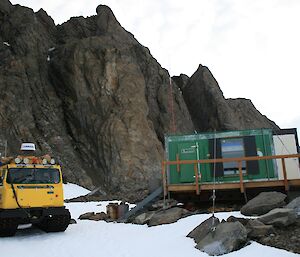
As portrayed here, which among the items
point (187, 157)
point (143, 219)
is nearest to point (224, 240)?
point (143, 219)

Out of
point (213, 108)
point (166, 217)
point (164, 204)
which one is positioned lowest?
point (166, 217)

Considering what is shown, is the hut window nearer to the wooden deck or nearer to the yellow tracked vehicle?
the wooden deck

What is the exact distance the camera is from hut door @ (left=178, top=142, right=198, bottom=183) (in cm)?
1763

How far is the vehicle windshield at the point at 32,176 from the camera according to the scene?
12578 millimetres

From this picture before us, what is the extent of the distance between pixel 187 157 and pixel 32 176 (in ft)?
25.5

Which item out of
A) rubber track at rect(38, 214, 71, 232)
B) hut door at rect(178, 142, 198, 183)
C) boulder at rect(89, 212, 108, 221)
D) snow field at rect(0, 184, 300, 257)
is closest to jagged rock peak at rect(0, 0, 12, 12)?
hut door at rect(178, 142, 198, 183)

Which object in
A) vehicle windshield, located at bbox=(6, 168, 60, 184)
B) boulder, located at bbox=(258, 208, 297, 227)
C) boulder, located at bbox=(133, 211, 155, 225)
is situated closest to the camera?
boulder, located at bbox=(258, 208, 297, 227)

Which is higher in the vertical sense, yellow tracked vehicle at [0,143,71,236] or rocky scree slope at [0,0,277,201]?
rocky scree slope at [0,0,277,201]

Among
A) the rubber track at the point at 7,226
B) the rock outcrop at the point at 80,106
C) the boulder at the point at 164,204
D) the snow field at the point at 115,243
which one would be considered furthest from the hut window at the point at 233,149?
the rock outcrop at the point at 80,106

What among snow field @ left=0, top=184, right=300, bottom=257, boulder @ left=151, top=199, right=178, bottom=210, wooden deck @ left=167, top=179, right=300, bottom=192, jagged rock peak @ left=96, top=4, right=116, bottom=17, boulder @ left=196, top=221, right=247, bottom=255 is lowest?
snow field @ left=0, top=184, right=300, bottom=257

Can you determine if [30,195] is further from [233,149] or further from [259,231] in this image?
[233,149]

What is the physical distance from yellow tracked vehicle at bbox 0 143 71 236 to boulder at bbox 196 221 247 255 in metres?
5.77

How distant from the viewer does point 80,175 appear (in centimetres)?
3741

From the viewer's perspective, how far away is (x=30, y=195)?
496 inches
